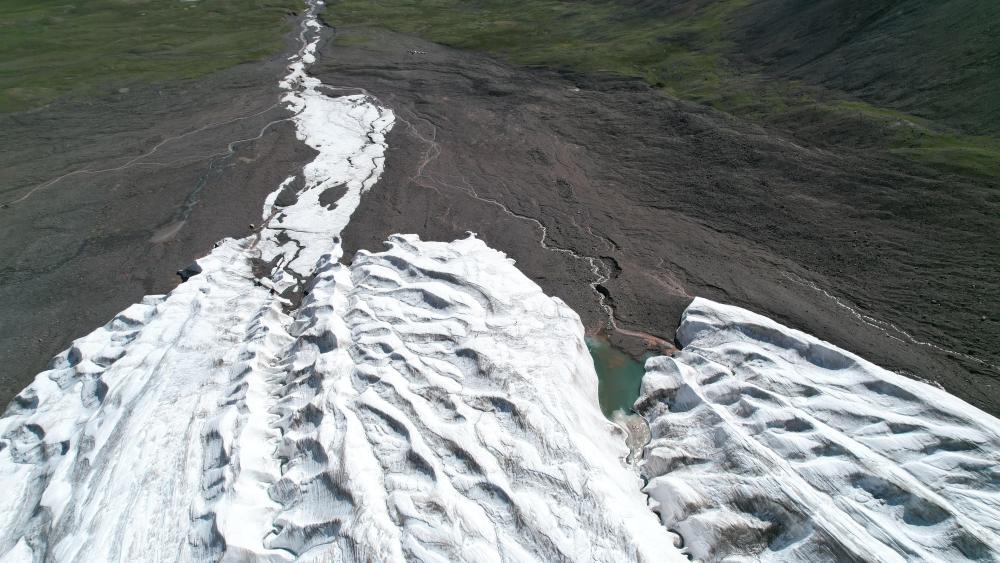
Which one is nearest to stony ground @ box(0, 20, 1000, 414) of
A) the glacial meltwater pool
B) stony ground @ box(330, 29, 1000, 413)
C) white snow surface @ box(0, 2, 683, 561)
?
stony ground @ box(330, 29, 1000, 413)

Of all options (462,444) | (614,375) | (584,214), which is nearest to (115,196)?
(584,214)

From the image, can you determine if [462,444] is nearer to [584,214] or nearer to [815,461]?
[815,461]

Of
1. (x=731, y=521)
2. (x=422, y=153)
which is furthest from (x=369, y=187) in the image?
(x=731, y=521)

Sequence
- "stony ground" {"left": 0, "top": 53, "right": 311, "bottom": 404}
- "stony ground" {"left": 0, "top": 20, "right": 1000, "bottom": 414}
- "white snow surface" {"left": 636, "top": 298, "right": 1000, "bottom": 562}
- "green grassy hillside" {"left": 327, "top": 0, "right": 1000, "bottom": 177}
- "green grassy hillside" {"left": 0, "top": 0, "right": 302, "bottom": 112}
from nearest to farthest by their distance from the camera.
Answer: "white snow surface" {"left": 636, "top": 298, "right": 1000, "bottom": 562}
"stony ground" {"left": 0, "top": 20, "right": 1000, "bottom": 414}
"stony ground" {"left": 0, "top": 53, "right": 311, "bottom": 404}
"green grassy hillside" {"left": 327, "top": 0, "right": 1000, "bottom": 177}
"green grassy hillside" {"left": 0, "top": 0, "right": 302, "bottom": 112}

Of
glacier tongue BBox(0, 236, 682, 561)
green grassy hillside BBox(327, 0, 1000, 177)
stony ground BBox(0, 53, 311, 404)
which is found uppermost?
green grassy hillside BBox(327, 0, 1000, 177)

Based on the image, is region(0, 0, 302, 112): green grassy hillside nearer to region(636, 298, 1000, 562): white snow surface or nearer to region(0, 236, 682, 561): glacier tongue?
region(0, 236, 682, 561): glacier tongue

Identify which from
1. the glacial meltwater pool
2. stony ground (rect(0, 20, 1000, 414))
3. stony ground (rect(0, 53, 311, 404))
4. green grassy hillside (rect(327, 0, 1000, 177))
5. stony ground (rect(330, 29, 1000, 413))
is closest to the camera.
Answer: the glacial meltwater pool

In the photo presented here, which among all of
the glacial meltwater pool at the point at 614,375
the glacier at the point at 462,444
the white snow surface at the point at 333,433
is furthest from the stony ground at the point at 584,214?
the white snow surface at the point at 333,433
